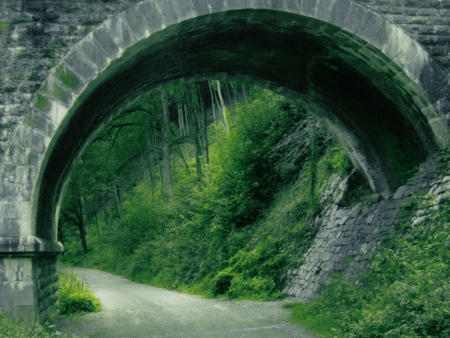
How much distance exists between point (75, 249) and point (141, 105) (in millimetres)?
20238

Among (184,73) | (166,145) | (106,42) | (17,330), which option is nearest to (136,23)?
(106,42)

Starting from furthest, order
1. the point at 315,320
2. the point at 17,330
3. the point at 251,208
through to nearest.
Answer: the point at 251,208 < the point at 315,320 < the point at 17,330

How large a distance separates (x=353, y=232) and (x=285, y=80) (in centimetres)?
333

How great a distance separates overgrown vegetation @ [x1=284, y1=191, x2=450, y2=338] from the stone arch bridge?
5.75 feet

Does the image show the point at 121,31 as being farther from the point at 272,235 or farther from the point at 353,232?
the point at 272,235

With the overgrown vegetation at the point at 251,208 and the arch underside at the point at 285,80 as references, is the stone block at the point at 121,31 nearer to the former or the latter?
the arch underside at the point at 285,80

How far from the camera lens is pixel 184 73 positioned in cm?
963

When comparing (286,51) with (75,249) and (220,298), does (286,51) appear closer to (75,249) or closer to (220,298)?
(220,298)

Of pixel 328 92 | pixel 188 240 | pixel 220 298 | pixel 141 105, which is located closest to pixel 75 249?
pixel 141 105

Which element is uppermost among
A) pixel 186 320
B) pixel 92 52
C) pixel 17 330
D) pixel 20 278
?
pixel 92 52

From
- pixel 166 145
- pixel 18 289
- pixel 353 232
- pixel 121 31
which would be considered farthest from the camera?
pixel 166 145

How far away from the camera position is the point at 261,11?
7.54m

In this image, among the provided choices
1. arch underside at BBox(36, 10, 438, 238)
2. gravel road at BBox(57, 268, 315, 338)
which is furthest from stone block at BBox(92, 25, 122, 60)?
gravel road at BBox(57, 268, 315, 338)

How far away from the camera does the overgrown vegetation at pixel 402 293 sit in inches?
207
